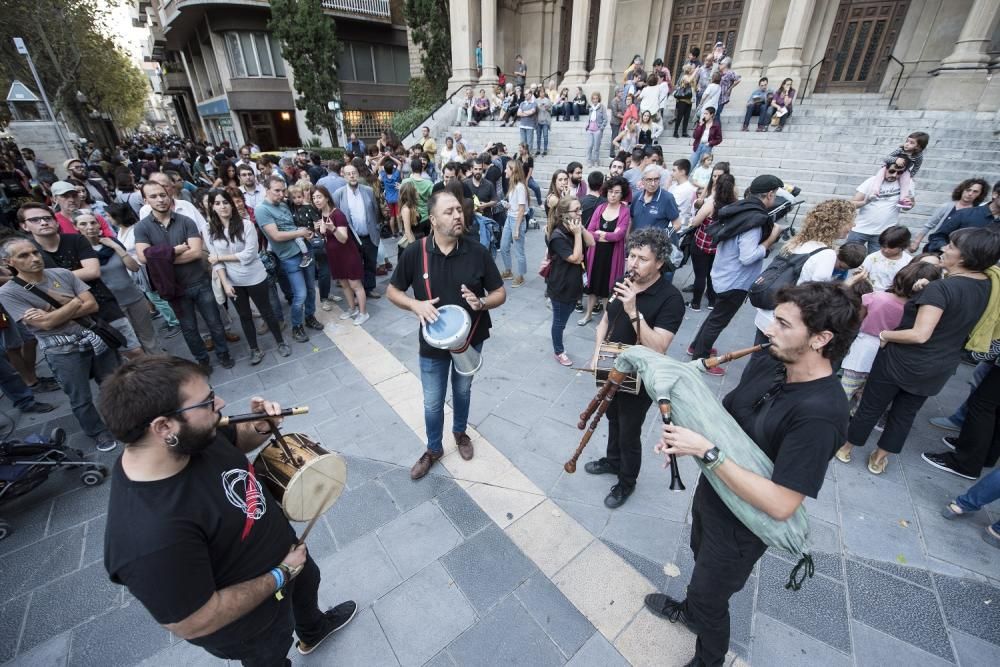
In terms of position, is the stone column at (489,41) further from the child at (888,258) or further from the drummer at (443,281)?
the drummer at (443,281)

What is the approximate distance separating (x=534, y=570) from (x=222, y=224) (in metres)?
4.72

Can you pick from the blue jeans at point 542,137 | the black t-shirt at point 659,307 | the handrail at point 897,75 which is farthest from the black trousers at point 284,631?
the handrail at point 897,75

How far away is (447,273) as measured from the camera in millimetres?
3057

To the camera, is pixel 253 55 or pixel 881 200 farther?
pixel 253 55

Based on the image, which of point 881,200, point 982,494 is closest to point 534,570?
point 982,494

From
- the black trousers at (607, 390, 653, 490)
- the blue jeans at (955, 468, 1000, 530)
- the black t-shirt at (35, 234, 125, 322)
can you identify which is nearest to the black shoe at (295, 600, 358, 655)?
the black trousers at (607, 390, 653, 490)

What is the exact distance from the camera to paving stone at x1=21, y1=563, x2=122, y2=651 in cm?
249

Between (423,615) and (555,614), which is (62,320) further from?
(555,614)

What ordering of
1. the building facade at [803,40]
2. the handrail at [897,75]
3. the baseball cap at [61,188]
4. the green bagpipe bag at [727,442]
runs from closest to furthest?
the green bagpipe bag at [727,442] → the baseball cap at [61,188] → the building facade at [803,40] → the handrail at [897,75]

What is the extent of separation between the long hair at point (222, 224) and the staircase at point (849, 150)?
9.35 meters

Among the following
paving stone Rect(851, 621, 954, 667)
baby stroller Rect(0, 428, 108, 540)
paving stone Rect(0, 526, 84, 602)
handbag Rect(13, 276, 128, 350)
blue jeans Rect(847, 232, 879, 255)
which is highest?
blue jeans Rect(847, 232, 879, 255)

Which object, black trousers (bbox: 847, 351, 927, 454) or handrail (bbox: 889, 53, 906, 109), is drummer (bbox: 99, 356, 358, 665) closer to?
black trousers (bbox: 847, 351, 927, 454)

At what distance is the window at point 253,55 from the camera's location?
23.6m

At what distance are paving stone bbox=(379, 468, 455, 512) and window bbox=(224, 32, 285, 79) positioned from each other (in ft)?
96.6
